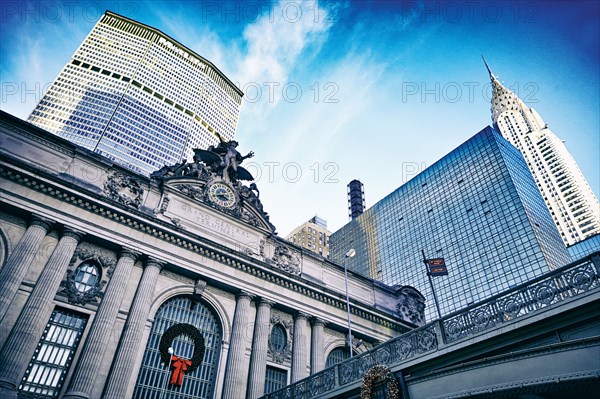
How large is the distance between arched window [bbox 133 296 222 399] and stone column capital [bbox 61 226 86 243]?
601 cm

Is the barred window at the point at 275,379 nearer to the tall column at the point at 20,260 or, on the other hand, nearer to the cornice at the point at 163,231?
the cornice at the point at 163,231

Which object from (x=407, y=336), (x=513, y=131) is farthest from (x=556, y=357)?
(x=513, y=131)

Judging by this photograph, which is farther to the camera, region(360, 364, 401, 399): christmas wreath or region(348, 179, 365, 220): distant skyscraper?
region(348, 179, 365, 220): distant skyscraper

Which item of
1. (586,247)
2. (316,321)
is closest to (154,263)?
(316,321)

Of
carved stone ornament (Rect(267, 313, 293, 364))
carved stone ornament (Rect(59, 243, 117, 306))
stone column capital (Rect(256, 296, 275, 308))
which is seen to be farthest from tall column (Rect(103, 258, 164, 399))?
carved stone ornament (Rect(267, 313, 293, 364))

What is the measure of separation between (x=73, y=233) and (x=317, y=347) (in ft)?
55.3

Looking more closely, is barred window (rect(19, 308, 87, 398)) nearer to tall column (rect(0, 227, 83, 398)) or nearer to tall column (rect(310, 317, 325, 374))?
tall column (rect(0, 227, 83, 398))

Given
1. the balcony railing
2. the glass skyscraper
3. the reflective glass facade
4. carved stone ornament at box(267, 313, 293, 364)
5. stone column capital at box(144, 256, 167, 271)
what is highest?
the reflective glass facade

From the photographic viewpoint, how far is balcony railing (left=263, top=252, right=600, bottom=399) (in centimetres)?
891

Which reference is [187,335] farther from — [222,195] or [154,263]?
[222,195]

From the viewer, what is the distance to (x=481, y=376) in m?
9.41

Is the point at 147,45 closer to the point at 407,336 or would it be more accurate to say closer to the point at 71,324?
the point at 71,324

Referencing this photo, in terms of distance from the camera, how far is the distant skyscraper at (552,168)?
112 meters

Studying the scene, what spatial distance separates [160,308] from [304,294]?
10.00m
